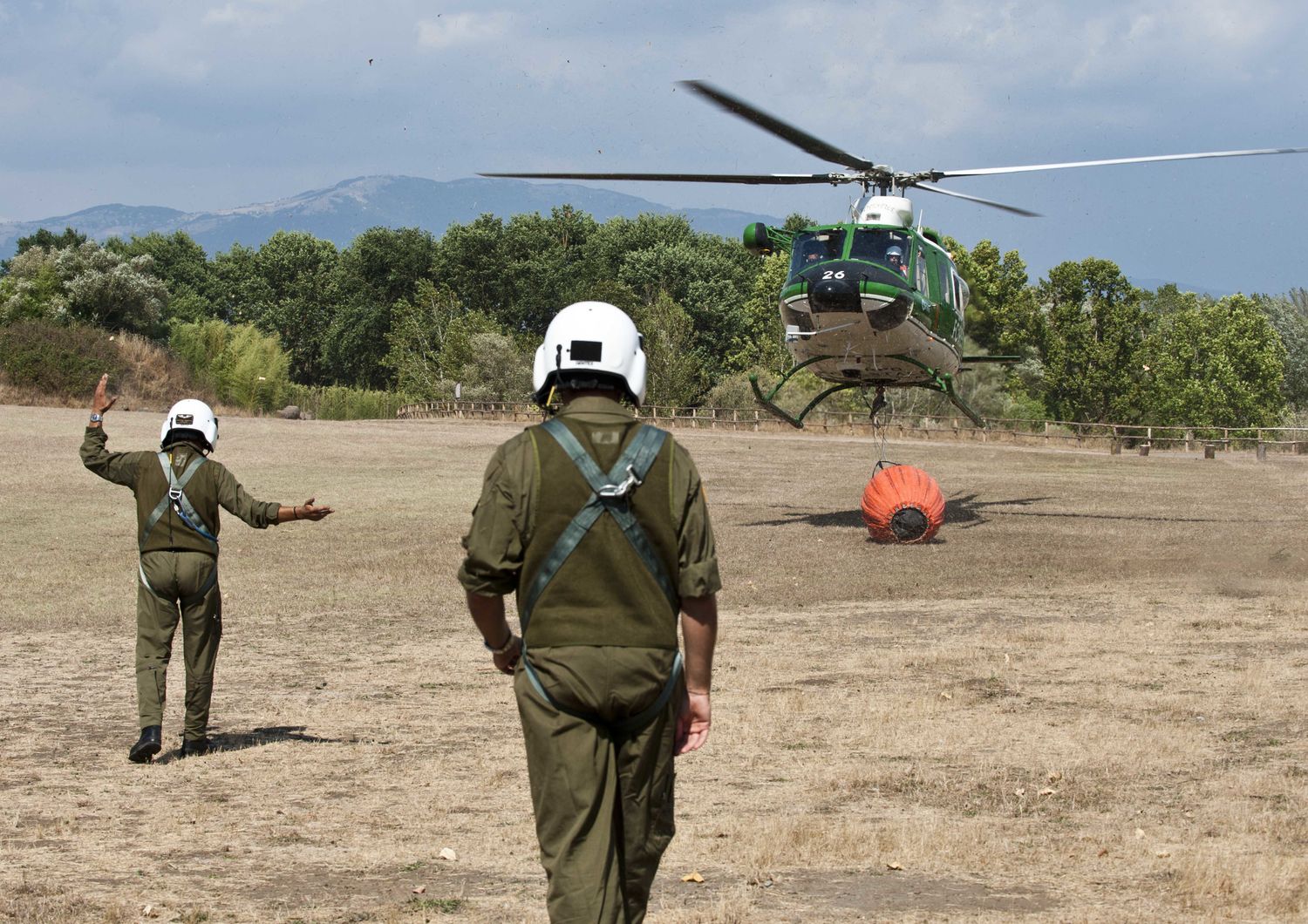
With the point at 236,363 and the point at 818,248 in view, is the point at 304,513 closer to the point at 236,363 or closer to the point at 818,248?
the point at 818,248

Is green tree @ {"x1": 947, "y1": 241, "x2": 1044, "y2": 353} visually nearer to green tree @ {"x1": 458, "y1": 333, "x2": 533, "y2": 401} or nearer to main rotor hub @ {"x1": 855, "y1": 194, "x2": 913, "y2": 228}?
green tree @ {"x1": 458, "y1": 333, "x2": 533, "y2": 401}

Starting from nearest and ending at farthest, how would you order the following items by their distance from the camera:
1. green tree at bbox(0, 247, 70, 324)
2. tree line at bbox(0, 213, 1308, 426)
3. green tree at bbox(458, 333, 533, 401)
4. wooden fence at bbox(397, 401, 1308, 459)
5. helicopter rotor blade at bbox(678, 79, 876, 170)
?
helicopter rotor blade at bbox(678, 79, 876, 170)
wooden fence at bbox(397, 401, 1308, 459)
green tree at bbox(0, 247, 70, 324)
tree line at bbox(0, 213, 1308, 426)
green tree at bbox(458, 333, 533, 401)

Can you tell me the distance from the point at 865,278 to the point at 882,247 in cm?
97

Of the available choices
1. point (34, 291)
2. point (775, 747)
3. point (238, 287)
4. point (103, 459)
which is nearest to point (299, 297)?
point (238, 287)

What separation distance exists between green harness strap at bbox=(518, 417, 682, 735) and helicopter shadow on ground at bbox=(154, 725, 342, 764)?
6.28 m

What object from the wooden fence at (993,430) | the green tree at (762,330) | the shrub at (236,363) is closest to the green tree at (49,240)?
the shrub at (236,363)

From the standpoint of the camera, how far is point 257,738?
35.4 ft

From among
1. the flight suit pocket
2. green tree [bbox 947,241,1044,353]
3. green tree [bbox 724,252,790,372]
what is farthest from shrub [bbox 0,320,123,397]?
the flight suit pocket

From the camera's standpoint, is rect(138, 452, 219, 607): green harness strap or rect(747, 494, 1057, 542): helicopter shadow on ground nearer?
rect(138, 452, 219, 607): green harness strap

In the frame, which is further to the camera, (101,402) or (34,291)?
(34,291)

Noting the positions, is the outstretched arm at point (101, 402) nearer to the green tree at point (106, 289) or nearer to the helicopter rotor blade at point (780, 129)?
the helicopter rotor blade at point (780, 129)

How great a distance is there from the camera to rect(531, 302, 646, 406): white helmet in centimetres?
484

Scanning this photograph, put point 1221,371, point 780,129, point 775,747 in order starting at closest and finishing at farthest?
point 775,747 < point 780,129 < point 1221,371

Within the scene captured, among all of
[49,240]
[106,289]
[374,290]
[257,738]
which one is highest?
[49,240]
